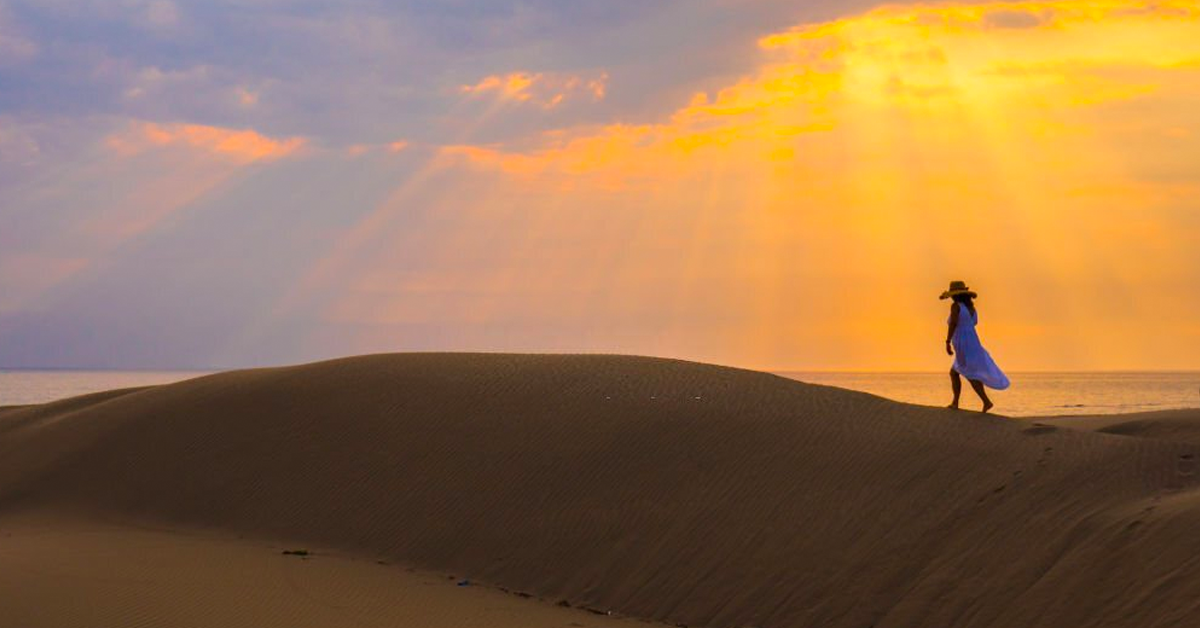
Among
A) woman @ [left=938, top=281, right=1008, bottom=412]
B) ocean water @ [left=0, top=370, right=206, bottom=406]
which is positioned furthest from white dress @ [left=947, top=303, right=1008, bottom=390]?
→ ocean water @ [left=0, top=370, right=206, bottom=406]

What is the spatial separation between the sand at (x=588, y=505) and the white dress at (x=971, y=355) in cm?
70

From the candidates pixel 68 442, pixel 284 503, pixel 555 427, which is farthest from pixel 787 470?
pixel 68 442

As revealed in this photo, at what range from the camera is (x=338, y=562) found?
13.7 m

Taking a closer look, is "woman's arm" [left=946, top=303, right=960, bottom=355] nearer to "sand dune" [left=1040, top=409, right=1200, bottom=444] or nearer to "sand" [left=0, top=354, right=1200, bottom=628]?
"sand" [left=0, top=354, right=1200, bottom=628]

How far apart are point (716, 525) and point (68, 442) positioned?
12232 mm

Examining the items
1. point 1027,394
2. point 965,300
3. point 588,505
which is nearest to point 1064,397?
point 1027,394

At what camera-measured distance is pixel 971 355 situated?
615 inches

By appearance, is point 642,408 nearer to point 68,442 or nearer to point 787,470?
point 787,470

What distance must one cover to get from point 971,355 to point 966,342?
192 mm

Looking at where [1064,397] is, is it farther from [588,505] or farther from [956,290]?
[588,505]

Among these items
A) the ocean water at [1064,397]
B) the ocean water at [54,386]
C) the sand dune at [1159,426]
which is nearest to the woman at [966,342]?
the sand dune at [1159,426]

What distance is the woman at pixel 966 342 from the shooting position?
1553cm

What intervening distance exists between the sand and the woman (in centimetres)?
68

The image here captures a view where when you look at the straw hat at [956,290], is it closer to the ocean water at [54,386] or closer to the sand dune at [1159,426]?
the sand dune at [1159,426]
